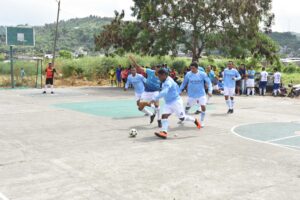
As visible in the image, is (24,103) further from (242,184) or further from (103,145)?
(242,184)

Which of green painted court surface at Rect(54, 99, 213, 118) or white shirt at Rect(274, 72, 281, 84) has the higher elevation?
white shirt at Rect(274, 72, 281, 84)

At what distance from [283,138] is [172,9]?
1835 centimetres

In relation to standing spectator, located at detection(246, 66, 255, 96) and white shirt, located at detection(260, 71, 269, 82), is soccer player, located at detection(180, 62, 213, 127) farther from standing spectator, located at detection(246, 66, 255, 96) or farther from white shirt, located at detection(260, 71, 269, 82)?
white shirt, located at detection(260, 71, 269, 82)

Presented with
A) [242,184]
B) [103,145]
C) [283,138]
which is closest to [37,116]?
[103,145]

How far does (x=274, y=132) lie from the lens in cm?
1159

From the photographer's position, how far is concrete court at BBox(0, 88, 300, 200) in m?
6.23

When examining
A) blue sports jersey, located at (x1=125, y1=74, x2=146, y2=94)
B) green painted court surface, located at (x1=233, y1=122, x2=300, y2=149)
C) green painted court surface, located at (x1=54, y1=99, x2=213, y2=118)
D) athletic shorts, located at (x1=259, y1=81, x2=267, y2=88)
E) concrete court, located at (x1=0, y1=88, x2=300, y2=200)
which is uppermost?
blue sports jersey, located at (x1=125, y1=74, x2=146, y2=94)

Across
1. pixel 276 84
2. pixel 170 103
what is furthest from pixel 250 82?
pixel 170 103

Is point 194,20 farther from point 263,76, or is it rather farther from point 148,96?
point 148,96

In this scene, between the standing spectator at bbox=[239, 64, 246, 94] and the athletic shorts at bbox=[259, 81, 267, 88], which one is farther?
the athletic shorts at bbox=[259, 81, 267, 88]

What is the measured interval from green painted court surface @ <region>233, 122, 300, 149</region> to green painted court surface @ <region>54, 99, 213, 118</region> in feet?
13.7

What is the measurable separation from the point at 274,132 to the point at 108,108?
7345 millimetres

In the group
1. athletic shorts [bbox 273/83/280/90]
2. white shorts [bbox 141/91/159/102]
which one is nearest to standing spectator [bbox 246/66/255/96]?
athletic shorts [bbox 273/83/280/90]

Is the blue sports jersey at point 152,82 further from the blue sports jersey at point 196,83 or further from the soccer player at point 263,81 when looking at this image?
the soccer player at point 263,81
